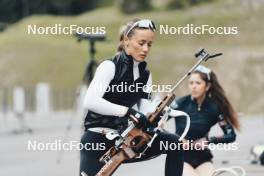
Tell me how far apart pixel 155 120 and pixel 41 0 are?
3739 inches

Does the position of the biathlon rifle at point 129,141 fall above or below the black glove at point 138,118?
below

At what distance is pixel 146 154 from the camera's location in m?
7.25

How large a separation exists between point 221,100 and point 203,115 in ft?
0.82

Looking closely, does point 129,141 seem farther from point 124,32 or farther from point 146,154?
point 124,32

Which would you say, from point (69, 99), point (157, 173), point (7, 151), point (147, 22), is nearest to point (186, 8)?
point (69, 99)

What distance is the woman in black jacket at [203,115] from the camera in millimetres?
10008

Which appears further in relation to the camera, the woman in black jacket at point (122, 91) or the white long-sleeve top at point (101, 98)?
the woman in black jacket at point (122, 91)

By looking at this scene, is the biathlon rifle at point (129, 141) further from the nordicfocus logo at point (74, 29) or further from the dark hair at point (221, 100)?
the nordicfocus logo at point (74, 29)

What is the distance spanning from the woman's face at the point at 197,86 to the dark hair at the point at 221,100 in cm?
4

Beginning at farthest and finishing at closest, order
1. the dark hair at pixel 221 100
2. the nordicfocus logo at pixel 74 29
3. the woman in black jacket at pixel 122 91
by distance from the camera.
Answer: the nordicfocus logo at pixel 74 29 → the dark hair at pixel 221 100 → the woman in black jacket at pixel 122 91

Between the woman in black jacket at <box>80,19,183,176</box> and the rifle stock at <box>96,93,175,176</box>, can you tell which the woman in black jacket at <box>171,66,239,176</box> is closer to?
the woman in black jacket at <box>80,19,183,176</box>

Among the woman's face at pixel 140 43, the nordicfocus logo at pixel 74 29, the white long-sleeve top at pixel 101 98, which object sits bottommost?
the white long-sleeve top at pixel 101 98

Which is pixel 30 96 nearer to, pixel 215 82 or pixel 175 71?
pixel 175 71

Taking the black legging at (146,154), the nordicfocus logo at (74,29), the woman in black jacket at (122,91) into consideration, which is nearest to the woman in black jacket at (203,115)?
the nordicfocus logo at (74,29)
